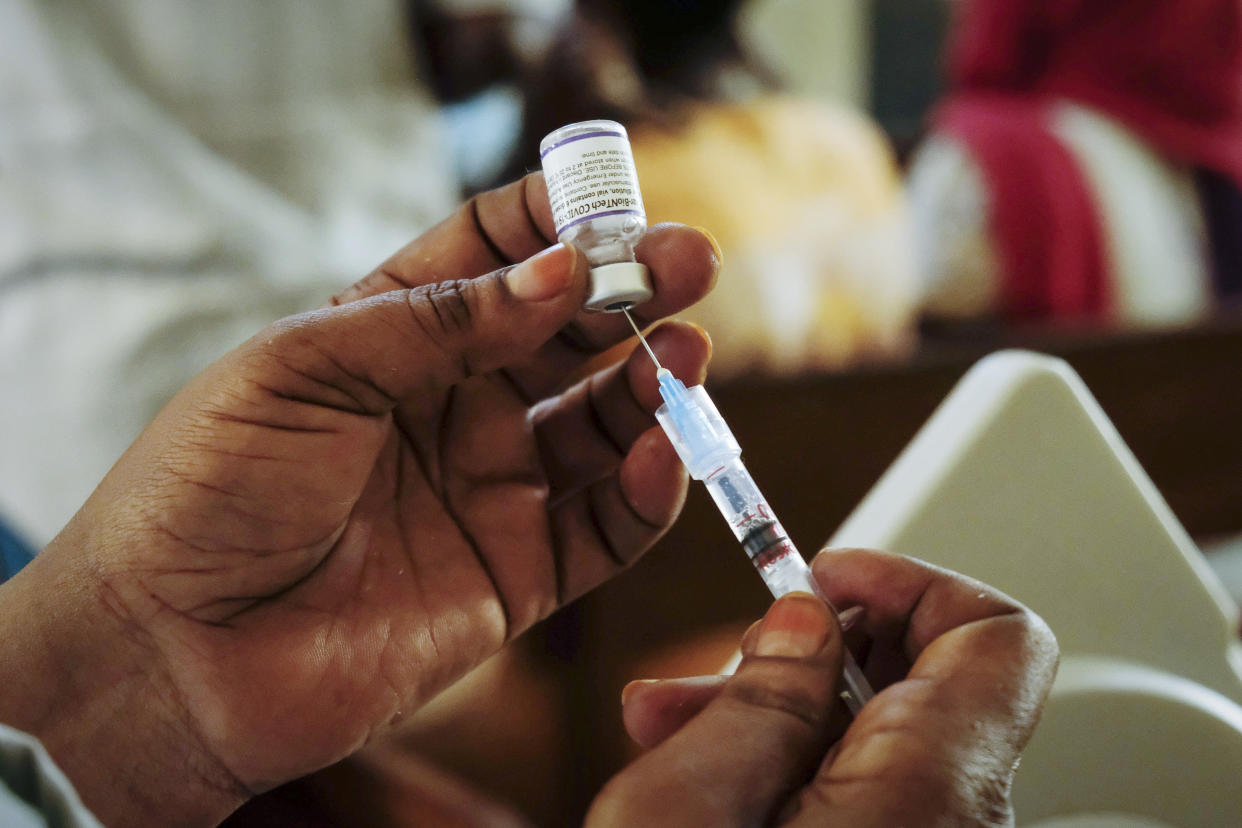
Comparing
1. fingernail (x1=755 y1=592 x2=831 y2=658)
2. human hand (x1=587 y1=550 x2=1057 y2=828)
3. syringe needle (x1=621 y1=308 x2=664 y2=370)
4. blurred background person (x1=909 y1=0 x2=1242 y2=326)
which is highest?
syringe needle (x1=621 y1=308 x2=664 y2=370)

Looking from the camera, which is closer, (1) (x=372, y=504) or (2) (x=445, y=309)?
(2) (x=445, y=309)

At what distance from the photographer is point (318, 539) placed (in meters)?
0.62

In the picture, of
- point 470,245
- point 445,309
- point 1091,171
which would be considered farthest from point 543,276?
point 1091,171

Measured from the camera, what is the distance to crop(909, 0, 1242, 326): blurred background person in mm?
1677

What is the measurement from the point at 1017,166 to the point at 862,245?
391 mm

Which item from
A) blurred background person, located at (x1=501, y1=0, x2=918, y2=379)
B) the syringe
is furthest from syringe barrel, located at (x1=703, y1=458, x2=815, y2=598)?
blurred background person, located at (x1=501, y1=0, x2=918, y2=379)

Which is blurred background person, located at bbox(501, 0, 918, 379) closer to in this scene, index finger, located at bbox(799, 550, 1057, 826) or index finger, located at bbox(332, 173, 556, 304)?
index finger, located at bbox(332, 173, 556, 304)

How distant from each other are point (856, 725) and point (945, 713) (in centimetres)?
5

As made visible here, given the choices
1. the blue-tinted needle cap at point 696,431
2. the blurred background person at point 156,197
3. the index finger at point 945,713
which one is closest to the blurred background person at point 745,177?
the blurred background person at point 156,197

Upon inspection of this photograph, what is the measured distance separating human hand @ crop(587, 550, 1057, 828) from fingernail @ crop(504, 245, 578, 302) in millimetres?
233

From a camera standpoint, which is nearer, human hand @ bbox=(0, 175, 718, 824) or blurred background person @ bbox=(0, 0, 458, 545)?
human hand @ bbox=(0, 175, 718, 824)

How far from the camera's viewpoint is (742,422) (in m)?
1.35

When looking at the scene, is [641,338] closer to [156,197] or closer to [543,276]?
[543,276]

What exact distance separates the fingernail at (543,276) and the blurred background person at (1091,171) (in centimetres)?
133
